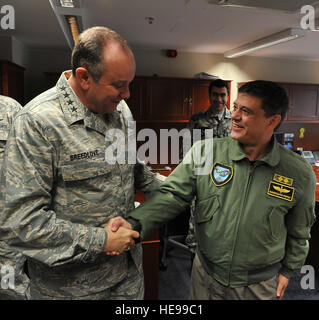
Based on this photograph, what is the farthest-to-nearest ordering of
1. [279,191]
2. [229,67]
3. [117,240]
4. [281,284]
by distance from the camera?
[229,67] < [281,284] < [279,191] < [117,240]

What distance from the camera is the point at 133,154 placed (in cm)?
129

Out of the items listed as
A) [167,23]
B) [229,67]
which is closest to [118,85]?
[167,23]

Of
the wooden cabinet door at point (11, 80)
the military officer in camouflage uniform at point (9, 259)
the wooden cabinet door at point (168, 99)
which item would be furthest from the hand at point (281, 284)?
the wooden cabinet door at point (168, 99)

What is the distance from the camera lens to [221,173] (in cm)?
137

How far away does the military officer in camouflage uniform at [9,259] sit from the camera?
193 cm

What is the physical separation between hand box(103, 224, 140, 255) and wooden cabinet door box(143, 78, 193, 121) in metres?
4.05

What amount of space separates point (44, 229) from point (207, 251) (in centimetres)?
78

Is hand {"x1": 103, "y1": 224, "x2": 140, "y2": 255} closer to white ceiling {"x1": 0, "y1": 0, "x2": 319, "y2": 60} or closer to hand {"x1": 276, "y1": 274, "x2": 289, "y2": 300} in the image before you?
hand {"x1": 276, "y1": 274, "x2": 289, "y2": 300}

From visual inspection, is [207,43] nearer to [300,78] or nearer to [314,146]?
[300,78]

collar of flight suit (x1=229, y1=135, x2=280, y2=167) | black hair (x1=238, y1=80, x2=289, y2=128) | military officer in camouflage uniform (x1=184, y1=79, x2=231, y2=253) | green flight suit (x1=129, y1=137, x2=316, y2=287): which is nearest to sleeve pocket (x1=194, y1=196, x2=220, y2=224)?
green flight suit (x1=129, y1=137, x2=316, y2=287)

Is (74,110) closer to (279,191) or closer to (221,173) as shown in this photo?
(221,173)

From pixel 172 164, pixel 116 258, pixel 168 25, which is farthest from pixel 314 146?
pixel 116 258

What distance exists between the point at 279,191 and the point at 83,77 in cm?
97

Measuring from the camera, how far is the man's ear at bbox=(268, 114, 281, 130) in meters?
1.37
